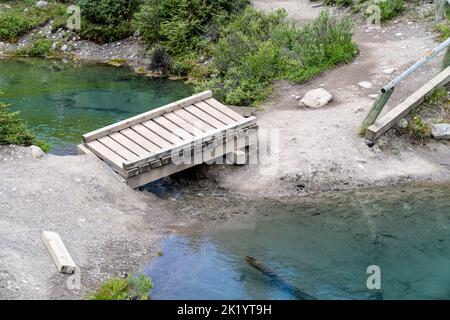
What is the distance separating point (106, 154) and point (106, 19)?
12.3 m

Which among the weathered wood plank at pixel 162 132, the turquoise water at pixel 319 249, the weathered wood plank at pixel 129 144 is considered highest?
the weathered wood plank at pixel 162 132

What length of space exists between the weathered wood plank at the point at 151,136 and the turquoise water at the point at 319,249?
5.21 feet

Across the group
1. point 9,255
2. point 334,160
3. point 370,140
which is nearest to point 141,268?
point 9,255

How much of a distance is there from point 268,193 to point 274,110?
13.2ft

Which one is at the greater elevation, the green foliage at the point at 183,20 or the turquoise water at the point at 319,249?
the green foliage at the point at 183,20

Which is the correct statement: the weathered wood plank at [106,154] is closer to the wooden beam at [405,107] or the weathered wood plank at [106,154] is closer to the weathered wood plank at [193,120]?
the weathered wood plank at [193,120]

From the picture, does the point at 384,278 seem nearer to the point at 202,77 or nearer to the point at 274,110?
the point at 274,110

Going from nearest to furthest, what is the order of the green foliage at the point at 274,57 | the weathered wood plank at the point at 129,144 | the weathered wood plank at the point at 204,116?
1. the weathered wood plank at the point at 129,144
2. the weathered wood plank at the point at 204,116
3. the green foliage at the point at 274,57

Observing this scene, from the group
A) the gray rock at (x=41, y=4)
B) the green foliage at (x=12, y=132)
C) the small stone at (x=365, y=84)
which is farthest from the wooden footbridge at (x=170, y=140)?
the gray rock at (x=41, y=4)

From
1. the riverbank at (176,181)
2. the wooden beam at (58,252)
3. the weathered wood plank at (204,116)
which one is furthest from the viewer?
the weathered wood plank at (204,116)

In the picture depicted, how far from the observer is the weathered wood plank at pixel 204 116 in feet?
46.2

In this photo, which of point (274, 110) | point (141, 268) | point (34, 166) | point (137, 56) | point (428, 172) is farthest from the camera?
point (137, 56)

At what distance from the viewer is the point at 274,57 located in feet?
61.2
